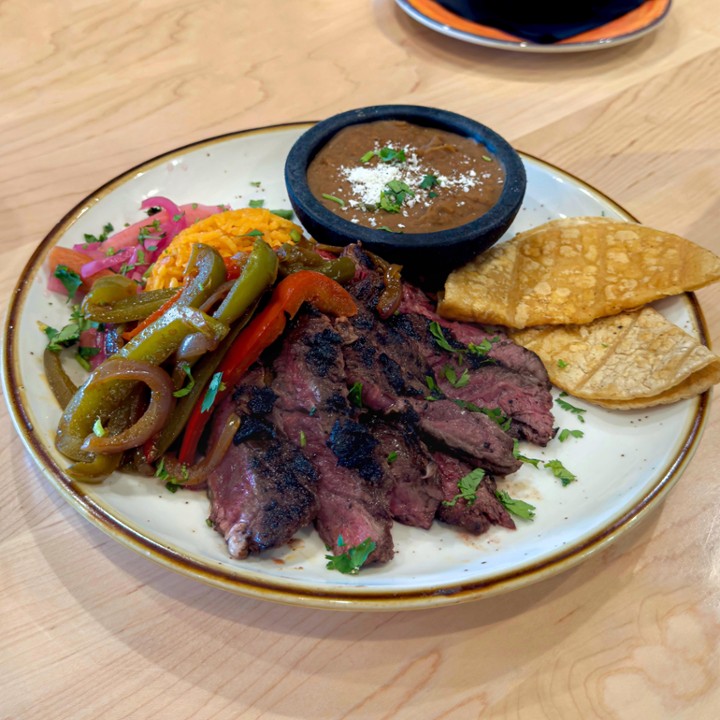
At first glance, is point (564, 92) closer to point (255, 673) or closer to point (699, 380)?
point (699, 380)

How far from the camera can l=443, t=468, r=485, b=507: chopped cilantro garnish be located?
231 centimetres

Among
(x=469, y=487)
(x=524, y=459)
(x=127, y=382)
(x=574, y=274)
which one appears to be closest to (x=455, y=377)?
(x=524, y=459)

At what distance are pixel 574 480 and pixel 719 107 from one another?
3.41m

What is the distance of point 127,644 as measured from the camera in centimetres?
212

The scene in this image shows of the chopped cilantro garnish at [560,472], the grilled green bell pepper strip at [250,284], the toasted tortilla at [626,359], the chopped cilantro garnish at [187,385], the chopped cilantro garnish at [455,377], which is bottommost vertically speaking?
the chopped cilantro garnish at [560,472]

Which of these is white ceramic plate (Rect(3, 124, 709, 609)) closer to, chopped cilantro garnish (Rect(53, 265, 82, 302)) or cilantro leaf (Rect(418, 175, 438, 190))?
chopped cilantro garnish (Rect(53, 265, 82, 302))

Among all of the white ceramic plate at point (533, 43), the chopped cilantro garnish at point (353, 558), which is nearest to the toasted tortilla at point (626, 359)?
the chopped cilantro garnish at point (353, 558)

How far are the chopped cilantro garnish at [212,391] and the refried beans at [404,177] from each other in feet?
3.35

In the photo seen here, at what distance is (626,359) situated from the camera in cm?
277

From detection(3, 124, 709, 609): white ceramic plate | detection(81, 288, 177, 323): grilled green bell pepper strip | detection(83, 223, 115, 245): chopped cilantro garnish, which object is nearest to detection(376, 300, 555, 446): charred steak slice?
detection(3, 124, 709, 609): white ceramic plate

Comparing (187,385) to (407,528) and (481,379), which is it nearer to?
(407,528)

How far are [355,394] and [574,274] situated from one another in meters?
1.24

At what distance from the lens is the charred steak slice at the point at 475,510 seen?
2275 millimetres

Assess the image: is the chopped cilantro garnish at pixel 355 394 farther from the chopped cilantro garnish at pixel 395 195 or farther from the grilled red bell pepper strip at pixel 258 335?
the chopped cilantro garnish at pixel 395 195
